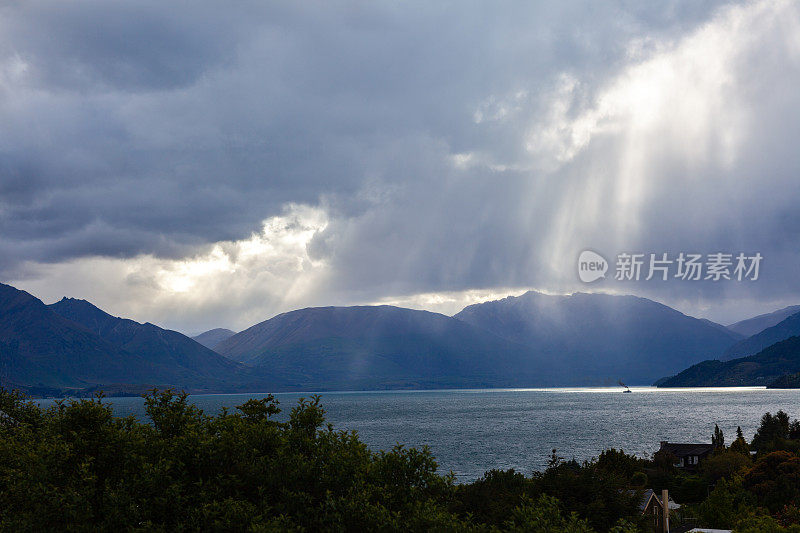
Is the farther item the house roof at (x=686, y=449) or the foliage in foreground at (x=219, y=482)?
the house roof at (x=686, y=449)

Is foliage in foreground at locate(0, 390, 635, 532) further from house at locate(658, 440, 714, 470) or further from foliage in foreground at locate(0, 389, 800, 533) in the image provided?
house at locate(658, 440, 714, 470)

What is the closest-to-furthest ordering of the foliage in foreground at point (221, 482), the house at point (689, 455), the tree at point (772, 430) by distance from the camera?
the foliage in foreground at point (221, 482) < the house at point (689, 455) < the tree at point (772, 430)

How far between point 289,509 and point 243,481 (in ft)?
7.79

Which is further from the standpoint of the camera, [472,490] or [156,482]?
[472,490]

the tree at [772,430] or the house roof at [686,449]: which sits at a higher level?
the tree at [772,430]

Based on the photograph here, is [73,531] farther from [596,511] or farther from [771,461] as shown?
[771,461]

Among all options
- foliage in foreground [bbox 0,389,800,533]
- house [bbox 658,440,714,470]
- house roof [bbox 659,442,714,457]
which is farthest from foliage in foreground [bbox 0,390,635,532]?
house roof [bbox 659,442,714,457]

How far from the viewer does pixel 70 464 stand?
2316cm

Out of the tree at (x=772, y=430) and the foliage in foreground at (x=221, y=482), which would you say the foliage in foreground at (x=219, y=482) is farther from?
the tree at (x=772, y=430)

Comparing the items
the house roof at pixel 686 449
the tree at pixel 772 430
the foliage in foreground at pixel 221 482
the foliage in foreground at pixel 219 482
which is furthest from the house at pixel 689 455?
the foliage in foreground at pixel 219 482

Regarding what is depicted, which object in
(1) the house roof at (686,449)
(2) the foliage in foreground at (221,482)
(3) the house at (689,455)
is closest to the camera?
(2) the foliage in foreground at (221,482)

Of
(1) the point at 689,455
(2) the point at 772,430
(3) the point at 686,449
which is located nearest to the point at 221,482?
(1) the point at 689,455

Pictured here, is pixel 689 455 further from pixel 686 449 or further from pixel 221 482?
pixel 221 482

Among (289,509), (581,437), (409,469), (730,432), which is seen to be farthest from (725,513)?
(730,432)
